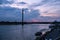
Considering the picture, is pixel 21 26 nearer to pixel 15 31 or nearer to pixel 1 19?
pixel 15 31

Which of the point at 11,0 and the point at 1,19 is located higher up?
the point at 11,0

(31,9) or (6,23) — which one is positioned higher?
(31,9)

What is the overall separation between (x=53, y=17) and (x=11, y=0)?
2.11 feet

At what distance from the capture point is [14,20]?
6.05ft

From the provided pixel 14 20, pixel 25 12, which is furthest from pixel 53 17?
pixel 14 20

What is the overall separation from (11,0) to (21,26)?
1.31ft

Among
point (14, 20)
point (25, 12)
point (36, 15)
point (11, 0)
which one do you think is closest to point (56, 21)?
point (36, 15)

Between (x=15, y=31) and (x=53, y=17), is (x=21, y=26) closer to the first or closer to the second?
(x=15, y=31)

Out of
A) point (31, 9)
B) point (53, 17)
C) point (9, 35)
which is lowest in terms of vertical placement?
point (9, 35)

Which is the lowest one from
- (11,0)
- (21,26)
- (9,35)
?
(9,35)

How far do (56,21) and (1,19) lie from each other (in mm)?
766

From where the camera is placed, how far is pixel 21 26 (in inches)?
74.3

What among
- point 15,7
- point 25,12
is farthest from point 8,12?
point 25,12

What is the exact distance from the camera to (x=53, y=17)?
1839 millimetres
